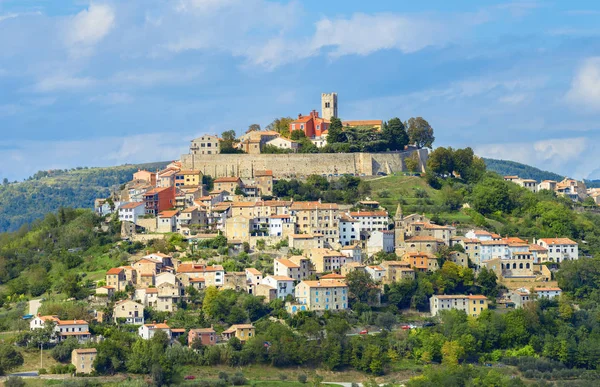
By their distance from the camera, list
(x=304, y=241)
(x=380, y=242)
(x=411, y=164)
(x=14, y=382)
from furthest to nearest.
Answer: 1. (x=411, y=164)
2. (x=380, y=242)
3. (x=304, y=241)
4. (x=14, y=382)

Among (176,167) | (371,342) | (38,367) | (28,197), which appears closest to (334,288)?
(371,342)

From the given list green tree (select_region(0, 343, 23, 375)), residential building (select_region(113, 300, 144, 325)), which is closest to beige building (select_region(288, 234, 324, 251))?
residential building (select_region(113, 300, 144, 325))

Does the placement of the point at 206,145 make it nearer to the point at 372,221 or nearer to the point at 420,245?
the point at 372,221

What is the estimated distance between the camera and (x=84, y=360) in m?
55.2

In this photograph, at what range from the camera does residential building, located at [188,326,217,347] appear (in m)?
57.4

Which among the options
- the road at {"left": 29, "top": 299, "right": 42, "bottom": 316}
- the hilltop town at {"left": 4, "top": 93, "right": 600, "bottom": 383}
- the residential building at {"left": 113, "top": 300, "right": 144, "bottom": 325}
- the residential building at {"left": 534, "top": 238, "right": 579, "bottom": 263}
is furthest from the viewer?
the residential building at {"left": 534, "top": 238, "right": 579, "bottom": 263}

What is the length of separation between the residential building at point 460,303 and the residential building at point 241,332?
10262mm

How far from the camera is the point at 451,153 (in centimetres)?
8238

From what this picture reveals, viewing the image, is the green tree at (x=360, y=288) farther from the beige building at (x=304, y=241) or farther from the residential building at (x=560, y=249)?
the residential building at (x=560, y=249)

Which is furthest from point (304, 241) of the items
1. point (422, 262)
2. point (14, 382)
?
point (14, 382)

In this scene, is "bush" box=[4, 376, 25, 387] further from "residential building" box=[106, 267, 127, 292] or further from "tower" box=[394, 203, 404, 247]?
"tower" box=[394, 203, 404, 247]

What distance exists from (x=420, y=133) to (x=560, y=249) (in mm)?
19233

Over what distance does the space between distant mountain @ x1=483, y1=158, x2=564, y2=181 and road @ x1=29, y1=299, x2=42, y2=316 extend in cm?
9353

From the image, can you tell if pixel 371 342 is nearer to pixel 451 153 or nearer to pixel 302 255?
pixel 302 255
